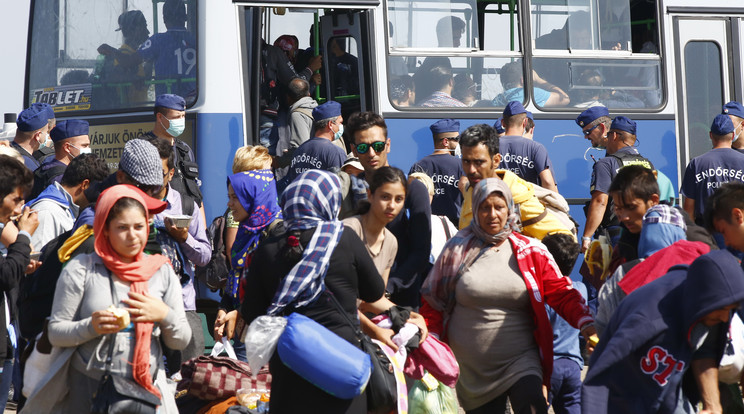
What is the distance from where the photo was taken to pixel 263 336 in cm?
439

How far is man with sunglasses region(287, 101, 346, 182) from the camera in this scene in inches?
312

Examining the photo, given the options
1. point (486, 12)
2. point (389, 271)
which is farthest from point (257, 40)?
point (389, 271)

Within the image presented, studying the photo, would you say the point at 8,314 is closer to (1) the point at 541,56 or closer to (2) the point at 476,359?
(2) the point at 476,359

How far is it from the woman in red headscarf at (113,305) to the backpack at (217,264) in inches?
94.9

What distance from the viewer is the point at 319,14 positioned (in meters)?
9.79

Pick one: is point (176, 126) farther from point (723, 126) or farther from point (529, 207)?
point (723, 126)

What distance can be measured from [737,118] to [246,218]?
4539 millimetres

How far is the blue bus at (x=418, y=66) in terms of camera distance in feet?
28.8

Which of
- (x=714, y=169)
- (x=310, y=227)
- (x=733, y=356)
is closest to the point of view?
(x=733, y=356)

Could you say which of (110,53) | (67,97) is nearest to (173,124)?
(110,53)

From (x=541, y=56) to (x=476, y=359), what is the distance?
4.60 m

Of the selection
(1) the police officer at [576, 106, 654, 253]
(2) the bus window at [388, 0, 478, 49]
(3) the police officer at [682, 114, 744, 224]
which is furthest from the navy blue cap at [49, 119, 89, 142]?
(3) the police officer at [682, 114, 744, 224]

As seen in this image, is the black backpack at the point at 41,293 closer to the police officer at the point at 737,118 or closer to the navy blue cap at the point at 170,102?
the navy blue cap at the point at 170,102

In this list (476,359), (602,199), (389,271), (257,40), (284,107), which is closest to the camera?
(476,359)
